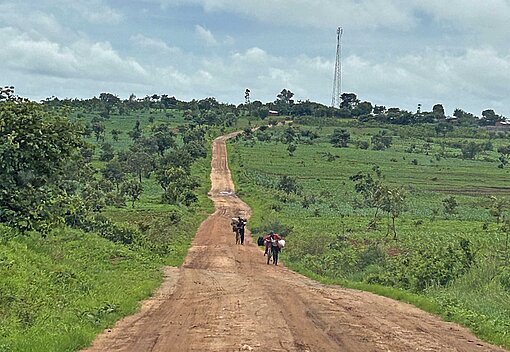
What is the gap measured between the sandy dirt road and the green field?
4.55 ft

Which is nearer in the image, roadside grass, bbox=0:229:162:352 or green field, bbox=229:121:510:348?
roadside grass, bbox=0:229:162:352

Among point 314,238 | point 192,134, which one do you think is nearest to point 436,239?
point 314,238

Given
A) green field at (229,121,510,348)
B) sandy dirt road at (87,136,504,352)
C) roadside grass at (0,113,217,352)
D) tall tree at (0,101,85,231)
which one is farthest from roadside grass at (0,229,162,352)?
green field at (229,121,510,348)

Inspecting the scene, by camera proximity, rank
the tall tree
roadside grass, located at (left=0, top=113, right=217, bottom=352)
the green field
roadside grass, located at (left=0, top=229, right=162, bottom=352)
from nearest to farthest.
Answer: roadside grass, located at (left=0, top=229, right=162, bottom=352), roadside grass, located at (left=0, top=113, right=217, bottom=352), the tall tree, the green field

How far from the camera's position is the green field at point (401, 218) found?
2294cm

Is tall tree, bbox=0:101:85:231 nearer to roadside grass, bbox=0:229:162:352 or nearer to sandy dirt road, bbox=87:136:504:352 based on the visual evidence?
roadside grass, bbox=0:229:162:352

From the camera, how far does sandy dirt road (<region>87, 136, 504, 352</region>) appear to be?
13922mm

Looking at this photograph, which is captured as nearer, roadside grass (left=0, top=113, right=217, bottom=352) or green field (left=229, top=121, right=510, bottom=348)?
roadside grass (left=0, top=113, right=217, bottom=352)

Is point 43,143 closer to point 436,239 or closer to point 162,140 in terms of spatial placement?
point 436,239

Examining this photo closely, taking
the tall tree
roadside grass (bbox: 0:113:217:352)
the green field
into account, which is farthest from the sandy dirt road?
the tall tree

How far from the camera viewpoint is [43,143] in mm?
22344

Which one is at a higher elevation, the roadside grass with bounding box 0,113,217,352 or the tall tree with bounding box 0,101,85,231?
the tall tree with bounding box 0,101,85,231

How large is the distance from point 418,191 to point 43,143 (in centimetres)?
6623

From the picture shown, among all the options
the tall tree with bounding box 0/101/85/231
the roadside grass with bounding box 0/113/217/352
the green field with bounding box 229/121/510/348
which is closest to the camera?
the roadside grass with bounding box 0/113/217/352
